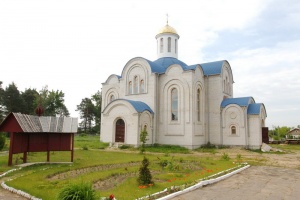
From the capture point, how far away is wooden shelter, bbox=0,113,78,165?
1158 cm

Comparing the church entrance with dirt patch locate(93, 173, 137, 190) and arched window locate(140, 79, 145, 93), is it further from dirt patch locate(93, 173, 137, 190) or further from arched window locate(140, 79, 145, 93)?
dirt patch locate(93, 173, 137, 190)

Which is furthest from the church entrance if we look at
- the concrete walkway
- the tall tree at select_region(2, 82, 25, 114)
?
the tall tree at select_region(2, 82, 25, 114)

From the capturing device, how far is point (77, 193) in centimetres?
498

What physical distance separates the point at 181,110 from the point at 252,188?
1569 centimetres

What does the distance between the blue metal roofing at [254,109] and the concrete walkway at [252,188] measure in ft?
45.3

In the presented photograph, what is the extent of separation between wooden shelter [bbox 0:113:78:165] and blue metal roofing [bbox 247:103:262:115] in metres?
16.9

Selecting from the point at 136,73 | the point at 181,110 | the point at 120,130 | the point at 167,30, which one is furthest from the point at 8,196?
the point at 167,30

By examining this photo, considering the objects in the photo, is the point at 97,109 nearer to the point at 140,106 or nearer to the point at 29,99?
the point at 29,99

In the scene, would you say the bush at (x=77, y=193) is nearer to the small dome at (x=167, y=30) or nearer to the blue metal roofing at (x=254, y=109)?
the blue metal roofing at (x=254, y=109)

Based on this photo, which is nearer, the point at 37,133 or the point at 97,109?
the point at 37,133

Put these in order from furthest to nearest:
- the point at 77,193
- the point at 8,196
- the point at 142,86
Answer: the point at 142,86 < the point at 8,196 < the point at 77,193

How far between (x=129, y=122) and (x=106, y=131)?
317 cm

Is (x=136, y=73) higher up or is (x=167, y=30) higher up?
(x=167, y=30)

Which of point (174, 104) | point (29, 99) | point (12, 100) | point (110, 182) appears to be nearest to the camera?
point (110, 182)
